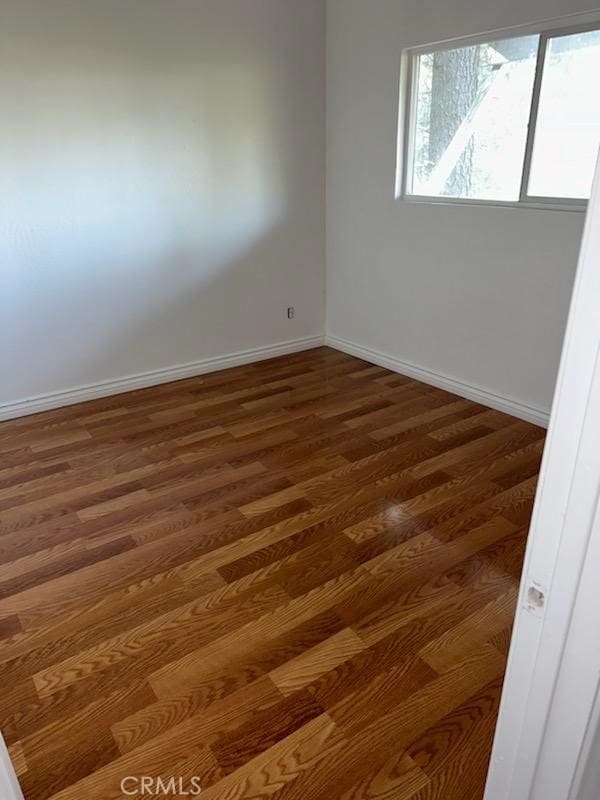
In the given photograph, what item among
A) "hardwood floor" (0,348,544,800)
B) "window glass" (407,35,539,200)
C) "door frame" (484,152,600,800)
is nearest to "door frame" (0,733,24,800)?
"hardwood floor" (0,348,544,800)

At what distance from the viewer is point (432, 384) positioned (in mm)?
3713

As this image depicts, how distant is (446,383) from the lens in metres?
3.62

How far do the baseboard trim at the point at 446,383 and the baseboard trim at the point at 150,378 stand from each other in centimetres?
35

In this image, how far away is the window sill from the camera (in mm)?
2725

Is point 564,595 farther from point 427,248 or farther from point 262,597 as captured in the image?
point 427,248

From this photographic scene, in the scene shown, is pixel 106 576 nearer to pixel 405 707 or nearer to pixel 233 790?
pixel 233 790

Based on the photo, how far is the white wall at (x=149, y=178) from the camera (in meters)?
3.03

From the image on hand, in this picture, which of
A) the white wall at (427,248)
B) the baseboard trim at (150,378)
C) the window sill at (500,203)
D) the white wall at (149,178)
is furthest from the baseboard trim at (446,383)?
the window sill at (500,203)

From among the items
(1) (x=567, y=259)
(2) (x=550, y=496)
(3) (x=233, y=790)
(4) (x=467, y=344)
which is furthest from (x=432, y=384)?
(2) (x=550, y=496)

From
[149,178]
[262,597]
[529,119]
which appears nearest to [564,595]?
[262,597]

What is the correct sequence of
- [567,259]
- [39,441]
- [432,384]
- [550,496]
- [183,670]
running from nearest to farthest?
1. [550,496]
2. [183,670]
3. [567,259]
4. [39,441]
5. [432,384]

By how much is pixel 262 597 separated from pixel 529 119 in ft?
8.54

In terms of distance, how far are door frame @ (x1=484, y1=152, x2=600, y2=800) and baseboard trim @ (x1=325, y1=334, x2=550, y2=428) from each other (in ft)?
8.21

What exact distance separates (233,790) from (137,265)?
2.95 m
